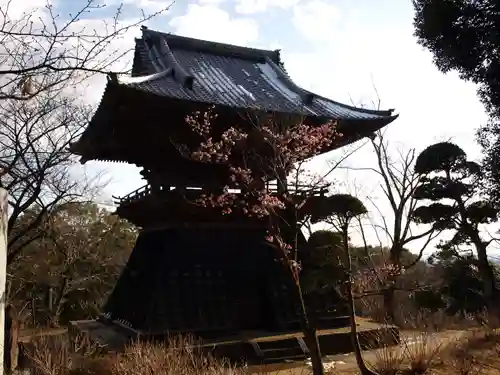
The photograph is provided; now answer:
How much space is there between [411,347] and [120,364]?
507 centimetres

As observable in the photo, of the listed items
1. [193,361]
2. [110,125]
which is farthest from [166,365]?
[110,125]

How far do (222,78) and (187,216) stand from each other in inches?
172

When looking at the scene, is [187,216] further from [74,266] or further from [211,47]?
[74,266]

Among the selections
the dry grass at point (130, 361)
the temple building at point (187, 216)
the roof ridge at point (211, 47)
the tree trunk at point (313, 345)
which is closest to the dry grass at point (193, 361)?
the dry grass at point (130, 361)

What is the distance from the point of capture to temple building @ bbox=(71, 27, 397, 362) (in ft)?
34.7

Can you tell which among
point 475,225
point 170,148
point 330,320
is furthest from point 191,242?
point 475,225

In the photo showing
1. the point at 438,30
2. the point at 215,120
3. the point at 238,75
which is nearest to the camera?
the point at 438,30

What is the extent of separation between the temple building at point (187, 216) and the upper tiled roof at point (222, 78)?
5 centimetres

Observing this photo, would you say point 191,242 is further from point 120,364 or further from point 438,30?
point 438,30

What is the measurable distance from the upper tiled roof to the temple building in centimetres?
5

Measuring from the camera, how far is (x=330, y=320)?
39.0ft

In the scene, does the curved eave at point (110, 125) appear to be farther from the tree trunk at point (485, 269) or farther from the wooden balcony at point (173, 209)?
the tree trunk at point (485, 269)

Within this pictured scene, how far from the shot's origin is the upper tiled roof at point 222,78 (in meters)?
10.9

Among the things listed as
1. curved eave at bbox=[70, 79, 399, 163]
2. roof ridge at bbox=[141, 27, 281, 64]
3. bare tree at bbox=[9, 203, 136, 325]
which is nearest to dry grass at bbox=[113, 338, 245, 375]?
curved eave at bbox=[70, 79, 399, 163]
